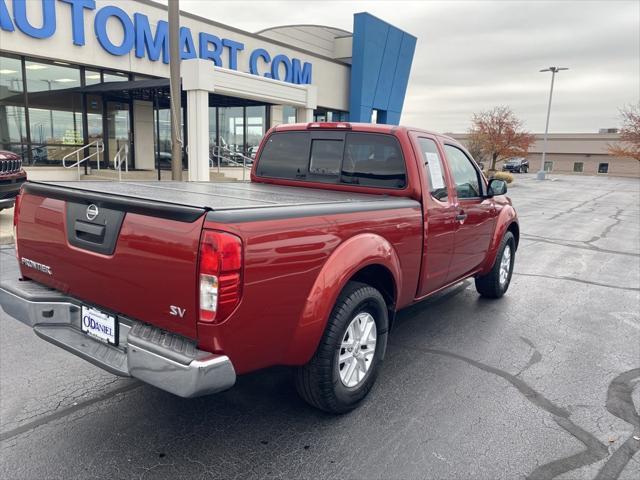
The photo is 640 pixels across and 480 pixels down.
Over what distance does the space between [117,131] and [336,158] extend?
47.6 ft

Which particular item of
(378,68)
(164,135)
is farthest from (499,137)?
(164,135)

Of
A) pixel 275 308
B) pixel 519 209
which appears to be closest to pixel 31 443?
pixel 275 308

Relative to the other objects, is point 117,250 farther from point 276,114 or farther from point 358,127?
point 276,114

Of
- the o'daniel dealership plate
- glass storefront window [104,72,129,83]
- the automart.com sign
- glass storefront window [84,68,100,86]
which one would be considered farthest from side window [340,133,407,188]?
glass storefront window [104,72,129,83]

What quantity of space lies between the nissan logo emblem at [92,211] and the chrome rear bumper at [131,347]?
0.56 m

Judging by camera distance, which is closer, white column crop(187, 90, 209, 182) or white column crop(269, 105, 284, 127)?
white column crop(187, 90, 209, 182)

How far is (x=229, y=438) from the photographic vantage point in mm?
2939

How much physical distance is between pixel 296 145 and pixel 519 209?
48.3ft

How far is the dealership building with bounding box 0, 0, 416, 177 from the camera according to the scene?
45.0ft

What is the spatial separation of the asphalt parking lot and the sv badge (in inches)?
34.5

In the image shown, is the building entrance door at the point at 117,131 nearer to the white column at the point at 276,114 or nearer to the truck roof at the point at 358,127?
the white column at the point at 276,114

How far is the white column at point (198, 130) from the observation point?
1391 cm

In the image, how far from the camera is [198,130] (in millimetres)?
14047

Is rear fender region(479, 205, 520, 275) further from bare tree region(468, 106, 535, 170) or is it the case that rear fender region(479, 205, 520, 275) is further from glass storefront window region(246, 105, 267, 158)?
bare tree region(468, 106, 535, 170)
